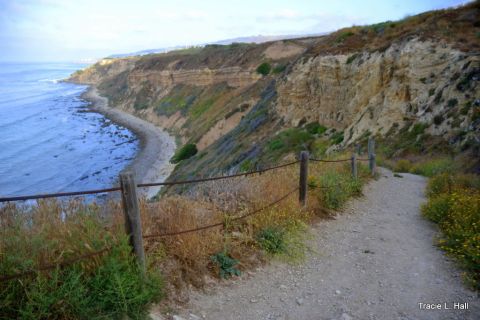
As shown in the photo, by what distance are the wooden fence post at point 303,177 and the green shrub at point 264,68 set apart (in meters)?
41.6

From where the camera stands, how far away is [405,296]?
4746 millimetres

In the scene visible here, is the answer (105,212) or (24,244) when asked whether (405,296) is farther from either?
(24,244)

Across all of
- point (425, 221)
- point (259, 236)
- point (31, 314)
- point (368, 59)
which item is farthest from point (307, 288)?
point (368, 59)

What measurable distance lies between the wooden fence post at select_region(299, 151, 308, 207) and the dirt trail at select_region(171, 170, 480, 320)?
62 cm

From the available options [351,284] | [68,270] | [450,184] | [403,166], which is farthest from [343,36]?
[68,270]

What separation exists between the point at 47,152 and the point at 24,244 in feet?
163

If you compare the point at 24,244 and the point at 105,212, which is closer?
the point at 24,244

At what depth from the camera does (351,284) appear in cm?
509

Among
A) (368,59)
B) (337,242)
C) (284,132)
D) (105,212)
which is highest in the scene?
(368,59)

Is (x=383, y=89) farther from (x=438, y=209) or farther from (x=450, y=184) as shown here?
(x=438, y=209)

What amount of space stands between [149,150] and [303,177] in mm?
39954

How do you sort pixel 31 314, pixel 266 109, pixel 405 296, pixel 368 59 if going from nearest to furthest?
pixel 31 314 < pixel 405 296 < pixel 368 59 < pixel 266 109

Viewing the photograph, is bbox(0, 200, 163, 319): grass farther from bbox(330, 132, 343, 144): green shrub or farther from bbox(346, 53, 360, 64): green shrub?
bbox(346, 53, 360, 64): green shrub

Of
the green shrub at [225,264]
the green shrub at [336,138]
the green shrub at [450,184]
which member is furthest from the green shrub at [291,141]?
the green shrub at [225,264]
